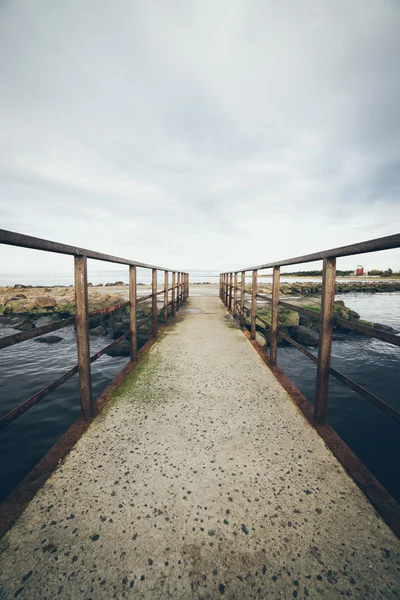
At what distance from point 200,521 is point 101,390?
3062mm

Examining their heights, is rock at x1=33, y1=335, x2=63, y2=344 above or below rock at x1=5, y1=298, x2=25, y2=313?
below

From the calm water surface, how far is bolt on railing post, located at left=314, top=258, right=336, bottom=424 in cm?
90

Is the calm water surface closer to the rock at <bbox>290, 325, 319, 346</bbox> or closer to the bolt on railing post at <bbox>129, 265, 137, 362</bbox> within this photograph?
the rock at <bbox>290, 325, 319, 346</bbox>

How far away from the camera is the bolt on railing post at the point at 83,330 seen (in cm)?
189

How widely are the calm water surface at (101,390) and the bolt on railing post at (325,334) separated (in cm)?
90

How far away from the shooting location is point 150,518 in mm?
1202

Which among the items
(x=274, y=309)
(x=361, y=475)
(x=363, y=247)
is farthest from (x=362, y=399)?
(x=363, y=247)

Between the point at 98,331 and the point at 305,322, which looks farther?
the point at 305,322

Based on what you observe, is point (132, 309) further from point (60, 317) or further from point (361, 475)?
point (60, 317)

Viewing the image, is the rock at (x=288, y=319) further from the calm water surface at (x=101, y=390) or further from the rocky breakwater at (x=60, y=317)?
the rocky breakwater at (x=60, y=317)

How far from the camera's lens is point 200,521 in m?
1.19

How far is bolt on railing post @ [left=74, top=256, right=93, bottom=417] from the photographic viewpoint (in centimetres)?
189

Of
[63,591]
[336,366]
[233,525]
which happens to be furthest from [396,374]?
[63,591]

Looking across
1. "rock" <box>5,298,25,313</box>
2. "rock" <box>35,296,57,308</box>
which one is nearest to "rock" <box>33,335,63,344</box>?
"rock" <box>35,296,57,308</box>
